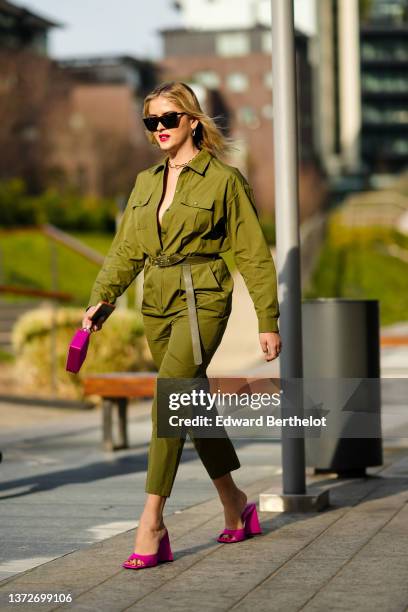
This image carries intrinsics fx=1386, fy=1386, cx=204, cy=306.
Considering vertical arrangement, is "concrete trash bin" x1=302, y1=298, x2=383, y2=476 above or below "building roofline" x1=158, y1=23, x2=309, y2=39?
below

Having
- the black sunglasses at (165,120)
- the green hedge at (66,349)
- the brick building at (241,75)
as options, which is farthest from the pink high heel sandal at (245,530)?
the brick building at (241,75)

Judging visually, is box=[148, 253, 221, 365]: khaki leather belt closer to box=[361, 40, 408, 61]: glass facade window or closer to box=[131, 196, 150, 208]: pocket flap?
box=[131, 196, 150, 208]: pocket flap

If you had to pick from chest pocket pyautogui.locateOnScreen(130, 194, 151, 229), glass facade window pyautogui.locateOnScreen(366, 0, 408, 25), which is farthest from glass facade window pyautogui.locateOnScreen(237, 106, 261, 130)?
chest pocket pyautogui.locateOnScreen(130, 194, 151, 229)

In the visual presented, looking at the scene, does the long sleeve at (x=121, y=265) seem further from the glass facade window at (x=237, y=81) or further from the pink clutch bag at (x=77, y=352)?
the glass facade window at (x=237, y=81)

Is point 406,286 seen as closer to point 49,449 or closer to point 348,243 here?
point 348,243

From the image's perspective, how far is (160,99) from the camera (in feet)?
18.3

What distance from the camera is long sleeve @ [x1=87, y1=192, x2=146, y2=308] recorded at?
563 centimetres

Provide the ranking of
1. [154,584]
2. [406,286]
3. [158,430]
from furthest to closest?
[406,286], [158,430], [154,584]

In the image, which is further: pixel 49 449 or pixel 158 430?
pixel 49 449

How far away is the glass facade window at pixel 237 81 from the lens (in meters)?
84.7

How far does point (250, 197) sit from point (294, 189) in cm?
136

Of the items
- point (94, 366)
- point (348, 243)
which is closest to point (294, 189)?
point (94, 366)

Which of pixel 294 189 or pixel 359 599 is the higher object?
pixel 294 189

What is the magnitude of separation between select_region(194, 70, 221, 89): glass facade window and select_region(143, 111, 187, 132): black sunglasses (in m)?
79.8
